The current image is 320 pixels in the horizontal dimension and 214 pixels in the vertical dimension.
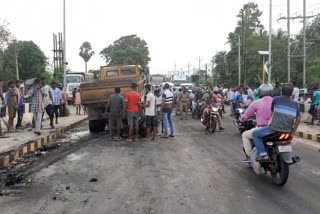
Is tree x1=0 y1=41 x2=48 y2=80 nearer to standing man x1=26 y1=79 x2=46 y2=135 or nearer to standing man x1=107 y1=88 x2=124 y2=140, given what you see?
standing man x1=26 y1=79 x2=46 y2=135

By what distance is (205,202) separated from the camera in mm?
5625

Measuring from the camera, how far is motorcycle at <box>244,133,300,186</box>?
651cm

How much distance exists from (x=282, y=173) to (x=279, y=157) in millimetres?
310

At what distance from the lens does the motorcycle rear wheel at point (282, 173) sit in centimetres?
649

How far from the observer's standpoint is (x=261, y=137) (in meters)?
6.95

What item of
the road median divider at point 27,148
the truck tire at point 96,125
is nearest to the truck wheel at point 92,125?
the truck tire at point 96,125

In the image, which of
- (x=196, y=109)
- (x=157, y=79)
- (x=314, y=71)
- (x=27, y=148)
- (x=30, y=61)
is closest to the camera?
(x=27, y=148)

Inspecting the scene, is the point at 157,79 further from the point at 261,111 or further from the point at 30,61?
the point at 261,111

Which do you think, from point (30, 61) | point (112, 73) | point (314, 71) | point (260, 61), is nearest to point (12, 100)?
point (112, 73)

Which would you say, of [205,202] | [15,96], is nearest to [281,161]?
[205,202]

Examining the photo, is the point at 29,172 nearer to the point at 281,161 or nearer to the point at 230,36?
the point at 281,161

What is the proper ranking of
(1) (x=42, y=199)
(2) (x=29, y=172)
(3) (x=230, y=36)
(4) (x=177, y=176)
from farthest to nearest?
(3) (x=230, y=36) < (2) (x=29, y=172) < (4) (x=177, y=176) < (1) (x=42, y=199)

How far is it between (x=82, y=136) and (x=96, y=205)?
8.86 meters

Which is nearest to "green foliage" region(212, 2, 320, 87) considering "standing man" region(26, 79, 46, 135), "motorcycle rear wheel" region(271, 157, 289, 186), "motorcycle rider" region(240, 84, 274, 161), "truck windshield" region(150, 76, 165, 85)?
"truck windshield" region(150, 76, 165, 85)
